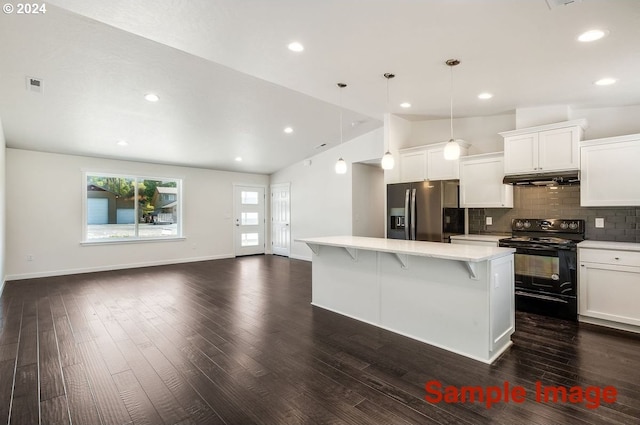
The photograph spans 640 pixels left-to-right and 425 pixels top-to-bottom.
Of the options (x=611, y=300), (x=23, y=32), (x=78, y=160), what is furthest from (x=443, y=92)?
(x=78, y=160)

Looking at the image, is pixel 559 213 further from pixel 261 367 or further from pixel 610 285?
pixel 261 367

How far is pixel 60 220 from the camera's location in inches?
238

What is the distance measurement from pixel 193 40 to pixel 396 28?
5.71 feet

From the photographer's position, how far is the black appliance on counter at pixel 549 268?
3523 millimetres

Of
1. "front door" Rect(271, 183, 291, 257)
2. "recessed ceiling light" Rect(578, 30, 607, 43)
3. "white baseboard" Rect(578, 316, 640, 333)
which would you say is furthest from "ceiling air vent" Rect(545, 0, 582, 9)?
"front door" Rect(271, 183, 291, 257)

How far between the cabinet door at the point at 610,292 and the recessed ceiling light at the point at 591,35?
235 cm

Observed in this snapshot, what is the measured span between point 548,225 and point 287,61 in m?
3.87

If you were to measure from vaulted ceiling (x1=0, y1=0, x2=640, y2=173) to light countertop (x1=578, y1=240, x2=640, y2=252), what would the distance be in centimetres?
166

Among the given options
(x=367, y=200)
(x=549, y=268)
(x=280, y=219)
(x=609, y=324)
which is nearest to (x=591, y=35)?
(x=549, y=268)

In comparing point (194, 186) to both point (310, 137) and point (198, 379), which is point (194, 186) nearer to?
point (310, 137)

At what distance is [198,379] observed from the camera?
233 cm

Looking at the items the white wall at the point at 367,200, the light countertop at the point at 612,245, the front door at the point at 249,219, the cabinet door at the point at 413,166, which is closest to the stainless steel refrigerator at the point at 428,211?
the cabinet door at the point at 413,166

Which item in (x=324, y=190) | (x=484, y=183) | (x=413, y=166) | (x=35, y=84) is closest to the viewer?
(x=35, y=84)

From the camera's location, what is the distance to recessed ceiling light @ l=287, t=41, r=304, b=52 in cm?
273
